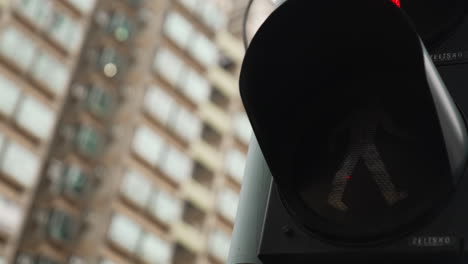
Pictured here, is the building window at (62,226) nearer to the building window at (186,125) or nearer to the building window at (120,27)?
the building window at (186,125)

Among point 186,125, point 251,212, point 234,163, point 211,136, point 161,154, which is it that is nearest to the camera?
point 251,212

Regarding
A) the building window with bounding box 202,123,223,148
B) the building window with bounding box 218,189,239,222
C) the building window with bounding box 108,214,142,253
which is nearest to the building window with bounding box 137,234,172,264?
the building window with bounding box 108,214,142,253

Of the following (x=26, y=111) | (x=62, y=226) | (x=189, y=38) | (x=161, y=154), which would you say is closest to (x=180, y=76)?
(x=189, y=38)

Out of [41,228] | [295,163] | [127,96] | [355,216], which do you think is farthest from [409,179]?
[127,96]

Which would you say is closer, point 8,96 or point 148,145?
point 8,96

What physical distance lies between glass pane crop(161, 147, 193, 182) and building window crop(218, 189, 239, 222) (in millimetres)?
2088

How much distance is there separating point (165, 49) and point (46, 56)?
7457mm

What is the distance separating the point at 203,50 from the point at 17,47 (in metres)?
11.5

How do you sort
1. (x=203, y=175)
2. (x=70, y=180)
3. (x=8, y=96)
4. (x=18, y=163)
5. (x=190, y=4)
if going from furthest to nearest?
(x=190, y=4), (x=203, y=175), (x=70, y=180), (x=8, y=96), (x=18, y=163)

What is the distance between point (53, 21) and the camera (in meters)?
42.2

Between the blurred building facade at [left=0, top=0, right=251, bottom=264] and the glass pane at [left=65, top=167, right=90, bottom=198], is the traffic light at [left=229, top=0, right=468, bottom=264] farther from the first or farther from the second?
the glass pane at [left=65, top=167, right=90, bottom=198]

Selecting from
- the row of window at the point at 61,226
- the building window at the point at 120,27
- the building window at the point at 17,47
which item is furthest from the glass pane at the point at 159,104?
the row of window at the point at 61,226

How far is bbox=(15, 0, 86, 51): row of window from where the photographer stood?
136 ft

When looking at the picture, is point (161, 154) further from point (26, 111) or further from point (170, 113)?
point (26, 111)
